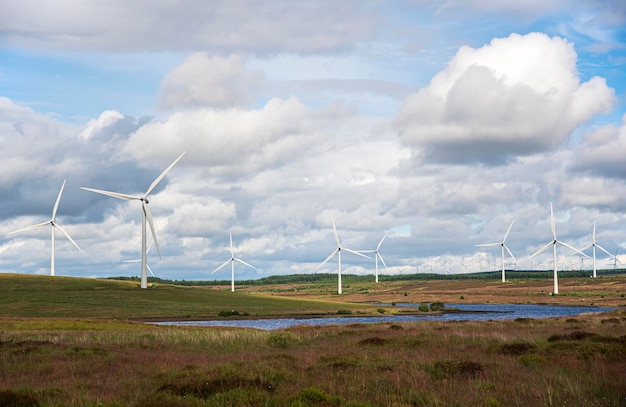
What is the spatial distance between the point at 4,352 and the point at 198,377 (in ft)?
57.2

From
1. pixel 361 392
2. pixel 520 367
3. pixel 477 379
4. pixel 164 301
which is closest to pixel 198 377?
pixel 361 392

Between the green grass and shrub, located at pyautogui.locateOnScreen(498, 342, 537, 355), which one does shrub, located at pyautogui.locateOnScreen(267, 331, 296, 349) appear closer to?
shrub, located at pyautogui.locateOnScreen(498, 342, 537, 355)

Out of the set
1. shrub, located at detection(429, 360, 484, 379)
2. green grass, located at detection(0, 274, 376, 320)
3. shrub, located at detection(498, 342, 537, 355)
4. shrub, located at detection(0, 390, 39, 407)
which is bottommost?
green grass, located at detection(0, 274, 376, 320)

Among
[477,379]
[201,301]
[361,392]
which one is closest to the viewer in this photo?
[361,392]

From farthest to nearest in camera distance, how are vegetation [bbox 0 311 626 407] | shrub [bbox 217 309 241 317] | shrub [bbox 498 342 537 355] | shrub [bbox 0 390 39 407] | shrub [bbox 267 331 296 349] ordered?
shrub [bbox 217 309 241 317] → shrub [bbox 267 331 296 349] → shrub [bbox 498 342 537 355] → shrub [bbox 0 390 39 407] → vegetation [bbox 0 311 626 407]

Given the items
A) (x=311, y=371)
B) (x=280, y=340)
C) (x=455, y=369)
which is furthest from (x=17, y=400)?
(x=280, y=340)

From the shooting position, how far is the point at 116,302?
11569 centimetres

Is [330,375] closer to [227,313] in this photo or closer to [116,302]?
[227,313]

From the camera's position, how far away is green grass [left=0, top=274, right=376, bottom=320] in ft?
328

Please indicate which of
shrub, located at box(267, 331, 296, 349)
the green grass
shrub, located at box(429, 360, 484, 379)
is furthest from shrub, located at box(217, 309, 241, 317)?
shrub, located at box(429, 360, 484, 379)

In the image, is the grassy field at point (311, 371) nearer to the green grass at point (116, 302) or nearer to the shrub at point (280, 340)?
the shrub at point (280, 340)

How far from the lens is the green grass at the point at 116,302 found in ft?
328

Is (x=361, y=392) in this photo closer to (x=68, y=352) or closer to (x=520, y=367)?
(x=520, y=367)

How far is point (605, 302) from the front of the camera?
139500mm
